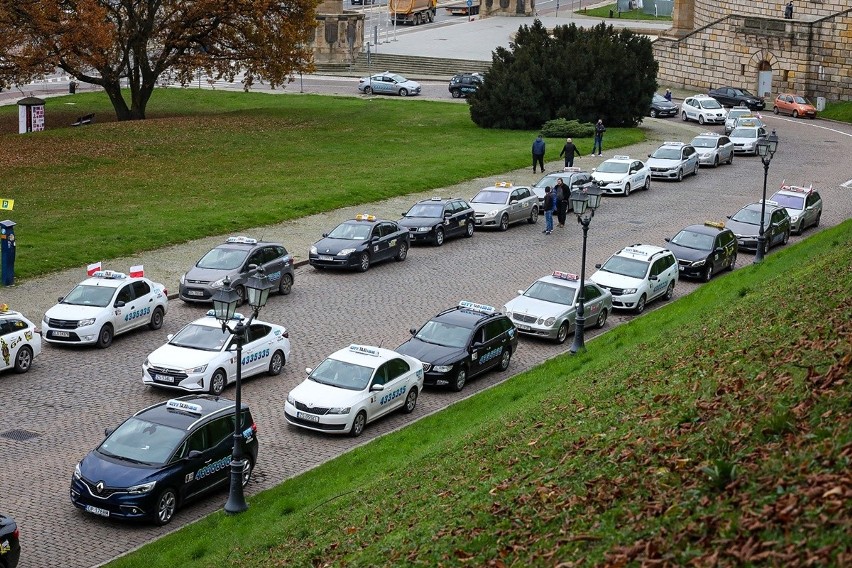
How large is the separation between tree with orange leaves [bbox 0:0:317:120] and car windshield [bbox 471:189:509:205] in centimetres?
2022

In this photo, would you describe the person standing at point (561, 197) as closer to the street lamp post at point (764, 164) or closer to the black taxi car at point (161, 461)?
the street lamp post at point (764, 164)

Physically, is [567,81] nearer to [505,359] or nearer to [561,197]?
[561,197]

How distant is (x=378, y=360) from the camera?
23.5 metres

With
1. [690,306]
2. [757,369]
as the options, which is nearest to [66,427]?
[757,369]

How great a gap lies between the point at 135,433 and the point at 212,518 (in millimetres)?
1973

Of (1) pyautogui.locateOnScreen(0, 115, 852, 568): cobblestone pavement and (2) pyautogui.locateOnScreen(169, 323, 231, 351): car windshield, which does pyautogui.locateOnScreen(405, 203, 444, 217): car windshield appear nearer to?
(1) pyautogui.locateOnScreen(0, 115, 852, 568): cobblestone pavement

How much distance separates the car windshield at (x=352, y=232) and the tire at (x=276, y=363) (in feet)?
30.0

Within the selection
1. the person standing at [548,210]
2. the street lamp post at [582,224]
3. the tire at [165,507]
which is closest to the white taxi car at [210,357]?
the tire at [165,507]

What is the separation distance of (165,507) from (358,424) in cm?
473

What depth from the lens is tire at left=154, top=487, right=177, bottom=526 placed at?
1872cm

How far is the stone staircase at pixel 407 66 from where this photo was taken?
278 feet

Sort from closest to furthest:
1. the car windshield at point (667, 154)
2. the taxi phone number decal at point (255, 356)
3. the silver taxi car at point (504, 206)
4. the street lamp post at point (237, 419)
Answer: the street lamp post at point (237, 419) < the taxi phone number decal at point (255, 356) < the silver taxi car at point (504, 206) < the car windshield at point (667, 154)

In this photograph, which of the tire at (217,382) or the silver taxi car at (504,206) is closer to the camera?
the tire at (217,382)

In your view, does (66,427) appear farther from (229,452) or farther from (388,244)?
(388,244)
